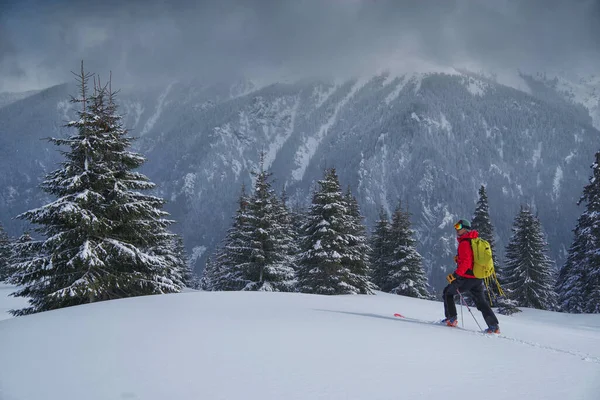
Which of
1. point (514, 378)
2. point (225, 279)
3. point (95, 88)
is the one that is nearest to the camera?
point (514, 378)

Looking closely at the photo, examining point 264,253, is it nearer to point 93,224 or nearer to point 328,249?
point 328,249

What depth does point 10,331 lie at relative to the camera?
19.5 feet

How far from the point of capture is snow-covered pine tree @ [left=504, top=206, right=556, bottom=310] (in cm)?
3262

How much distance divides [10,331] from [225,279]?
19438mm

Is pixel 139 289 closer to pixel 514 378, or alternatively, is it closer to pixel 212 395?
pixel 212 395

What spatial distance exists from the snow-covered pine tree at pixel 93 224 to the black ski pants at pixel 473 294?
10.0m

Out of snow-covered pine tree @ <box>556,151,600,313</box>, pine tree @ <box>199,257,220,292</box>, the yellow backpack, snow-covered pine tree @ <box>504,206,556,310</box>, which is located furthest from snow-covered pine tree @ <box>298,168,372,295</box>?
snow-covered pine tree @ <box>504,206,556,310</box>

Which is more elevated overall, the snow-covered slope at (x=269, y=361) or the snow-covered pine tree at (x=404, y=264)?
the snow-covered pine tree at (x=404, y=264)

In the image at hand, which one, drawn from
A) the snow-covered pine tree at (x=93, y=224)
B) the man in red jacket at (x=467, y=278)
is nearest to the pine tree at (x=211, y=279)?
the snow-covered pine tree at (x=93, y=224)

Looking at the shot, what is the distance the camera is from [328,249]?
2392cm

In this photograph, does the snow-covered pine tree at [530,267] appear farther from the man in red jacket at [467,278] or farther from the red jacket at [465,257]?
the red jacket at [465,257]

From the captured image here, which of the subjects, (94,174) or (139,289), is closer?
(94,174)

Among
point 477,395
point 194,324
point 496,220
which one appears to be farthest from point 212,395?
point 496,220

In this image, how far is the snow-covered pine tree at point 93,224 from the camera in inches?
470
